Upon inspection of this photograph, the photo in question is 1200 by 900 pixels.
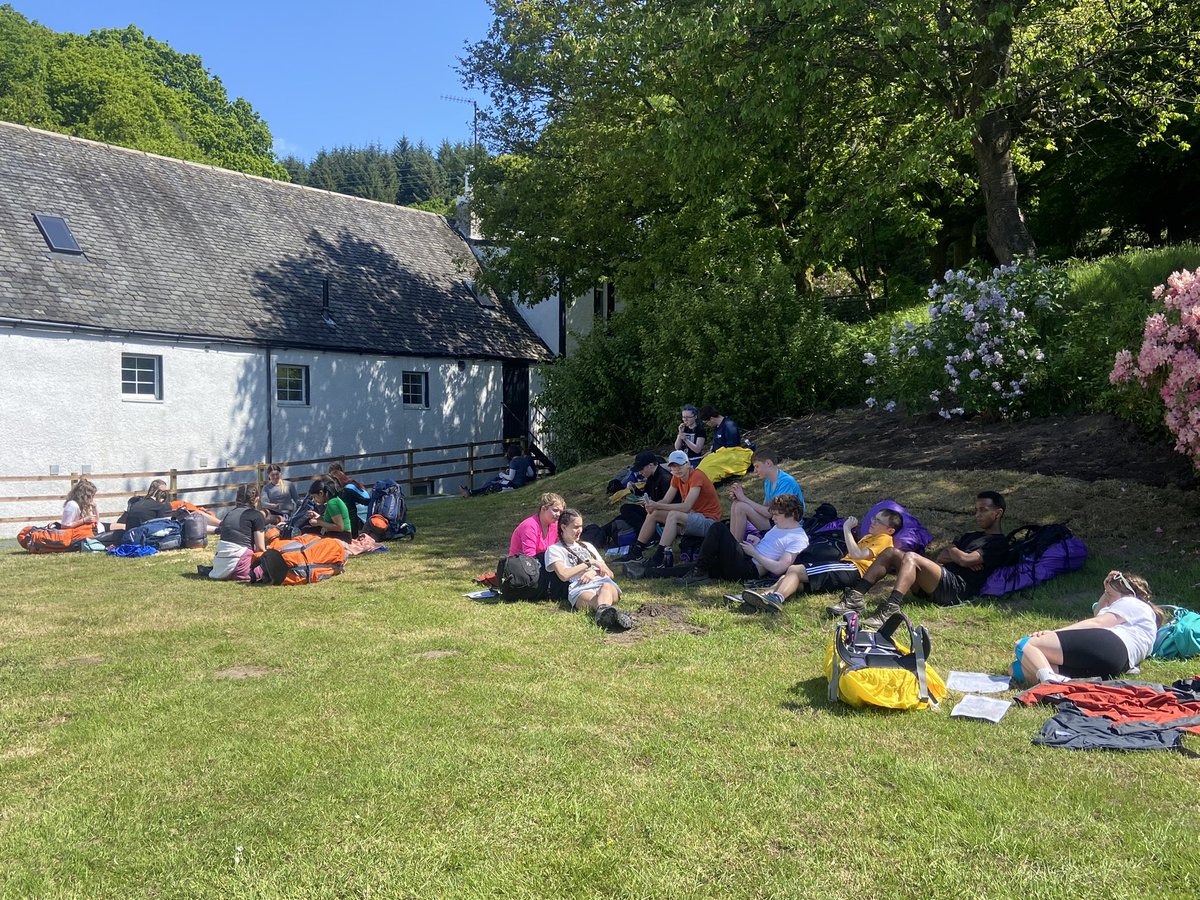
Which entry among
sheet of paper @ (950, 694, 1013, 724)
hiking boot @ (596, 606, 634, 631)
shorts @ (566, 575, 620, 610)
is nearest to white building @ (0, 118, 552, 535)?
shorts @ (566, 575, 620, 610)

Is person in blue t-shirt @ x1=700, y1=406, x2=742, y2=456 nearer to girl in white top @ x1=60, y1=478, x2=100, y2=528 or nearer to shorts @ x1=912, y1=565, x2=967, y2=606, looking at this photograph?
shorts @ x1=912, y1=565, x2=967, y2=606

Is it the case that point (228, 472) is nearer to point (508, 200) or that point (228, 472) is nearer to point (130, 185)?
point (130, 185)

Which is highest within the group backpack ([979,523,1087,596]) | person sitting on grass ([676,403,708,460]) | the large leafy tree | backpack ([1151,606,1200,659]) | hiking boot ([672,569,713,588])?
the large leafy tree

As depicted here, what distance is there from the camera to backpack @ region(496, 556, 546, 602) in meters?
9.32

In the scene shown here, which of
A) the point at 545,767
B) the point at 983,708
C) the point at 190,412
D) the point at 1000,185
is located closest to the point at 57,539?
the point at 190,412

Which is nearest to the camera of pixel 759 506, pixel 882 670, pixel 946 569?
pixel 882 670

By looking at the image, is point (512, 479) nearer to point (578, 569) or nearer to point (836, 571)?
point (578, 569)

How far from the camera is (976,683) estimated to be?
245 inches

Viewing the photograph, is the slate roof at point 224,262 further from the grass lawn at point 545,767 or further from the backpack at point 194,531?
the grass lawn at point 545,767

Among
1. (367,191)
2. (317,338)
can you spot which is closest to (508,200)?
(317,338)

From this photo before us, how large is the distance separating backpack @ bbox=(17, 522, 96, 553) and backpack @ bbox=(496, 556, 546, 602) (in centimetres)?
814

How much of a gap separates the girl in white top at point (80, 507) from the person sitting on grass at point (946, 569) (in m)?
11.4

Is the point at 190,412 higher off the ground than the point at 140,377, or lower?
lower

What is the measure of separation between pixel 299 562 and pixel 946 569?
6870 millimetres
